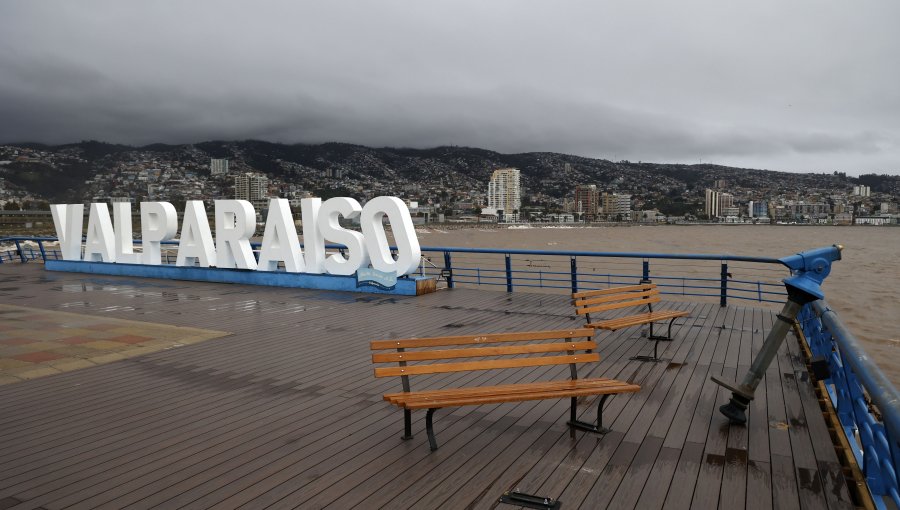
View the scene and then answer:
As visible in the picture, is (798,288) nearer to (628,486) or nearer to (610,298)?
(628,486)

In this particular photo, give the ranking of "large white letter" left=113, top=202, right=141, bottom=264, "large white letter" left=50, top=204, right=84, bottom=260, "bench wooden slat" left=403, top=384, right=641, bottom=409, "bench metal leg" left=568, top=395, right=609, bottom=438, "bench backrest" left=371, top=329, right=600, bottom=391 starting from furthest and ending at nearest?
"large white letter" left=50, top=204, right=84, bottom=260
"large white letter" left=113, top=202, right=141, bottom=264
"bench metal leg" left=568, top=395, right=609, bottom=438
"bench backrest" left=371, top=329, right=600, bottom=391
"bench wooden slat" left=403, top=384, right=641, bottom=409

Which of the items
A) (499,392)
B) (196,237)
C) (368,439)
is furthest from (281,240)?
(499,392)

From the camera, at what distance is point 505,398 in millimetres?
4043

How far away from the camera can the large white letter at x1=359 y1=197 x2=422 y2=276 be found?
39.2ft

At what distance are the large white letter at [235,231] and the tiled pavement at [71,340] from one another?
459 cm

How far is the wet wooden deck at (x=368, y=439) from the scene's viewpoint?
11.5 feet

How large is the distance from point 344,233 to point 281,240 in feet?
6.89

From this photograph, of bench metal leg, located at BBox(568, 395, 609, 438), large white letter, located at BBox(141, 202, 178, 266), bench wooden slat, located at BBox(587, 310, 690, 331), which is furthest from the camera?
large white letter, located at BBox(141, 202, 178, 266)

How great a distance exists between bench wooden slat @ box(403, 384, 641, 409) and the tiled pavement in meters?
5.11

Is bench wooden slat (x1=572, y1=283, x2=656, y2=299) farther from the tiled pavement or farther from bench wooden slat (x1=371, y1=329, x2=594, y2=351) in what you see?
the tiled pavement

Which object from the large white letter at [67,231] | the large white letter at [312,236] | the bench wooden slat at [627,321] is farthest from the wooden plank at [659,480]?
the large white letter at [67,231]

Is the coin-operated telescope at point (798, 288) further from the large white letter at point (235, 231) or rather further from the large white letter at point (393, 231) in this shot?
the large white letter at point (235, 231)

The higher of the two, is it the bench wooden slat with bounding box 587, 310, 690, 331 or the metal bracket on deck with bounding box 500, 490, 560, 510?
the bench wooden slat with bounding box 587, 310, 690, 331

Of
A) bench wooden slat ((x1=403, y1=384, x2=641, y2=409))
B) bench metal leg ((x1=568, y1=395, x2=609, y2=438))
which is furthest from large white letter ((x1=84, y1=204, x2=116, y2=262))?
bench metal leg ((x1=568, y1=395, x2=609, y2=438))
